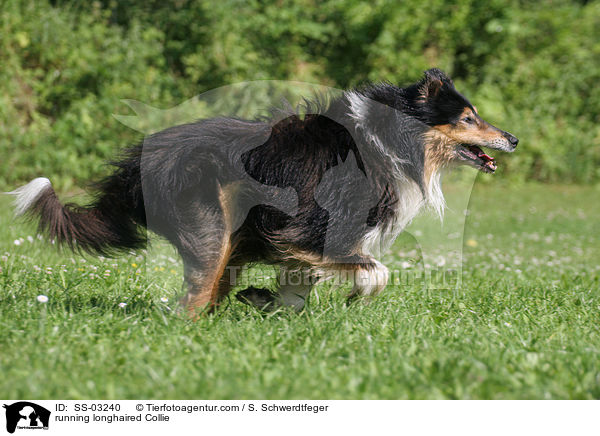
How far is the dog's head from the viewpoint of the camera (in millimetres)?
3869

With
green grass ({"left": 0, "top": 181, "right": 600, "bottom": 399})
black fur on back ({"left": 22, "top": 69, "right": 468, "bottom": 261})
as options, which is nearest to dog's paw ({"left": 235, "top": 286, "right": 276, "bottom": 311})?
green grass ({"left": 0, "top": 181, "right": 600, "bottom": 399})

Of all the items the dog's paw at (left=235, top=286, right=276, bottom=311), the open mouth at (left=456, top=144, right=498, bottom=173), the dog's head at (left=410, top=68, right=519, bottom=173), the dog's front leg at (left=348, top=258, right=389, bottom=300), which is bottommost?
the dog's paw at (left=235, top=286, right=276, bottom=311)

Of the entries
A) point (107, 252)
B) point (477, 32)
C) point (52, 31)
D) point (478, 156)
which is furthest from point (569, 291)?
point (477, 32)

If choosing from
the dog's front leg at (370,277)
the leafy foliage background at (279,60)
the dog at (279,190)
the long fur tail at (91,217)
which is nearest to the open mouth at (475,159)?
the dog at (279,190)

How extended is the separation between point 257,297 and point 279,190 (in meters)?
0.87

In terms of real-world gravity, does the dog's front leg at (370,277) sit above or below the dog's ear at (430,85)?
below

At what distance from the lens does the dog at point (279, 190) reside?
362 centimetres

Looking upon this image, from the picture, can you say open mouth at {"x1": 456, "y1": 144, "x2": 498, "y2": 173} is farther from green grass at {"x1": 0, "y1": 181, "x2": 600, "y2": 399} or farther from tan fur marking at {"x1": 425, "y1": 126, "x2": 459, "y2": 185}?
green grass at {"x1": 0, "y1": 181, "x2": 600, "y2": 399}

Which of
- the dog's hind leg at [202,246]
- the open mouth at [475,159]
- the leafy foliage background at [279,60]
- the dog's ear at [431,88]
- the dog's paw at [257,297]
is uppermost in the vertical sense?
the dog's ear at [431,88]

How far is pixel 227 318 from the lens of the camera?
375 centimetres

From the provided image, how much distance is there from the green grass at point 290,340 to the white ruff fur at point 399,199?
1.36 feet

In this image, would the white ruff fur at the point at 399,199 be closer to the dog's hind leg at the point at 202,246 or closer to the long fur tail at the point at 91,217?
the dog's hind leg at the point at 202,246

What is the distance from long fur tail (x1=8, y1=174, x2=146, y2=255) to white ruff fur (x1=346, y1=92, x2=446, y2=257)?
134cm

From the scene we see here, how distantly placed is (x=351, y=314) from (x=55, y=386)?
1751 mm
